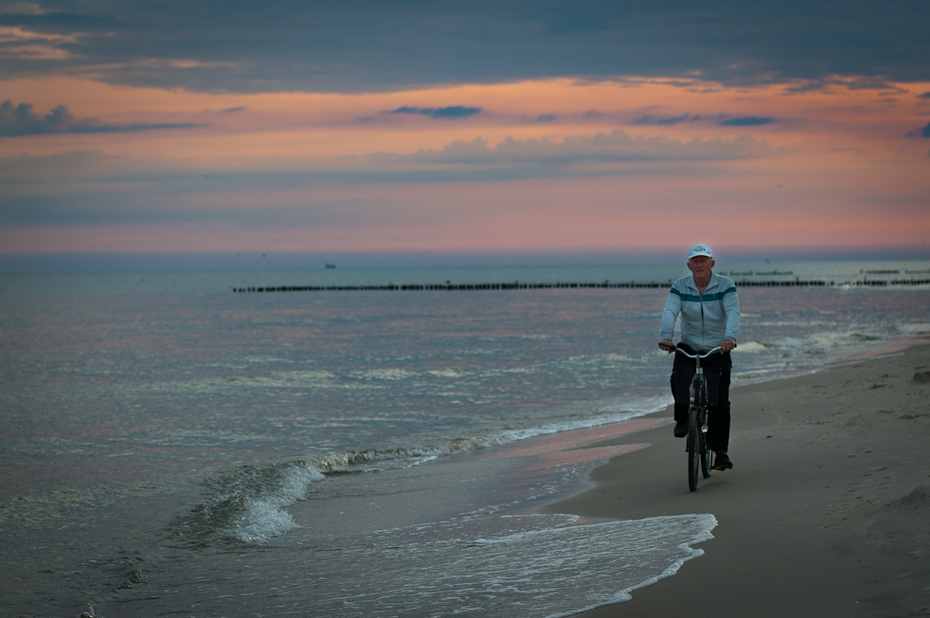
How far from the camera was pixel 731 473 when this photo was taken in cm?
752

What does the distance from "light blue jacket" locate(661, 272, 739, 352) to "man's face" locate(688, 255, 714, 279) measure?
0.25ft

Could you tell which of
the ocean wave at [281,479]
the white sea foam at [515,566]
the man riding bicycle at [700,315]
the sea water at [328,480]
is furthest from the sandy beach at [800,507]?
the ocean wave at [281,479]

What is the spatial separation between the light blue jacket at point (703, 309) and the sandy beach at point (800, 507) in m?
1.50

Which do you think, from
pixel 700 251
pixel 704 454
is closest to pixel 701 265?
pixel 700 251

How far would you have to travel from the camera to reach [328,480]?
10.2 meters

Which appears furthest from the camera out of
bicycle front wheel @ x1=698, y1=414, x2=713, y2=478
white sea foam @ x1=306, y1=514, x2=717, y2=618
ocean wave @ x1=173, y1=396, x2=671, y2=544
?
ocean wave @ x1=173, y1=396, x2=671, y2=544

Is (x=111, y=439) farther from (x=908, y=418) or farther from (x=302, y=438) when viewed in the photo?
(x=908, y=418)

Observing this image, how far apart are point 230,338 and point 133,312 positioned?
31.2 m

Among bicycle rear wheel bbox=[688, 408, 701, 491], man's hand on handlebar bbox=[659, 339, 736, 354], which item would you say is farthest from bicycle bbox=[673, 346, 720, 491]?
man's hand on handlebar bbox=[659, 339, 736, 354]

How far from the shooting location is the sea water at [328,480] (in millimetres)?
5180

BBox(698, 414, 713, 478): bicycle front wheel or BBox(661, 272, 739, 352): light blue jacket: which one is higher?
BBox(661, 272, 739, 352): light blue jacket

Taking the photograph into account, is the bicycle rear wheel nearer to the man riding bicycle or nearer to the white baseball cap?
the man riding bicycle

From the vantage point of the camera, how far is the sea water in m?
5.18

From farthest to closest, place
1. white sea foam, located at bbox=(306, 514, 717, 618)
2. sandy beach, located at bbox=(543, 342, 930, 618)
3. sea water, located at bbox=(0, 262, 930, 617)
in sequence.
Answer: sea water, located at bbox=(0, 262, 930, 617)
white sea foam, located at bbox=(306, 514, 717, 618)
sandy beach, located at bbox=(543, 342, 930, 618)
